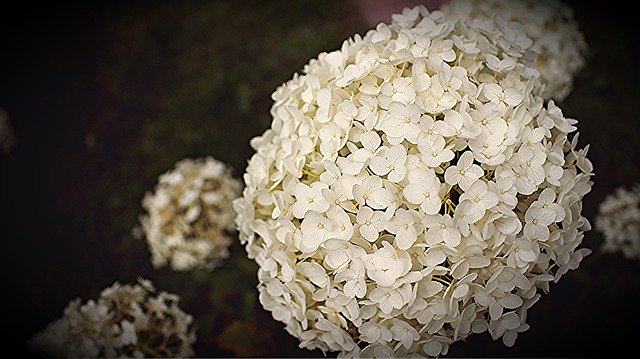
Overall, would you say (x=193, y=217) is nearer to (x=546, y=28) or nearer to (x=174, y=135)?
(x=174, y=135)

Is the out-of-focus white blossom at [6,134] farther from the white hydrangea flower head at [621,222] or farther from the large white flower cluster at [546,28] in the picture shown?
the white hydrangea flower head at [621,222]

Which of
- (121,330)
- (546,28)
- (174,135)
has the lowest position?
(121,330)

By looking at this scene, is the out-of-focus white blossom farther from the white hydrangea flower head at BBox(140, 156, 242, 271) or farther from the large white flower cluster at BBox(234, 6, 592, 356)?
the large white flower cluster at BBox(234, 6, 592, 356)

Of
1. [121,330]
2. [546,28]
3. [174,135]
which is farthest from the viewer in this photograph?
[174,135]

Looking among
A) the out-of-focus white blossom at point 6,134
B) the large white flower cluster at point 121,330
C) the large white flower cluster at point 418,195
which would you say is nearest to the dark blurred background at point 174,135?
the out-of-focus white blossom at point 6,134

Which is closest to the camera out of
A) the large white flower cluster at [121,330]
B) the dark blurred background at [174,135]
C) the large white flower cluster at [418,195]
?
the large white flower cluster at [418,195]

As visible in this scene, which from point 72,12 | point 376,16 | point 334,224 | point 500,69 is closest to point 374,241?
point 334,224

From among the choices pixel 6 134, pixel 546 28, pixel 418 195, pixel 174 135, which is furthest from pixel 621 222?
pixel 6 134

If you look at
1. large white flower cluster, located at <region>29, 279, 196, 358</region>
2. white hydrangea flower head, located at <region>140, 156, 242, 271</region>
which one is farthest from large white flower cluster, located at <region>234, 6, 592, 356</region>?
white hydrangea flower head, located at <region>140, 156, 242, 271</region>
